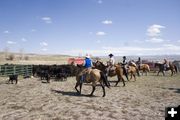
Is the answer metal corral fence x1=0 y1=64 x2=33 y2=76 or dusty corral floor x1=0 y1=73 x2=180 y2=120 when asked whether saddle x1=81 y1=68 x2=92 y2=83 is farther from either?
metal corral fence x1=0 y1=64 x2=33 y2=76

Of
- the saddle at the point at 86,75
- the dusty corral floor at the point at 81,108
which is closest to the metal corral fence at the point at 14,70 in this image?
the dusty corral floor at the point at 81,108

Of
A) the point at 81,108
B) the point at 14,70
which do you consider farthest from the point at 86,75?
the point at 14,70

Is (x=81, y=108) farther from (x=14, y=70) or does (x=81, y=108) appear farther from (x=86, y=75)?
(x=14, y=70)

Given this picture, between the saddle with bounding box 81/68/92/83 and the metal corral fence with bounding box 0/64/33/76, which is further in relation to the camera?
the metal corral fence with bounding box 0/64/33/76

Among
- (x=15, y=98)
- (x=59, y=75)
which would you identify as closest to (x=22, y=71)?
(x=59, y=75)

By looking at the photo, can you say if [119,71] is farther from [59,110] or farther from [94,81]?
[59,110]

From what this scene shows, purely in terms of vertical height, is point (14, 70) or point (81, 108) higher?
point (14, 70)

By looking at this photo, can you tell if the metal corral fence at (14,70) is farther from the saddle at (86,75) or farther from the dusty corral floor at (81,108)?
the saddle at (86,75)

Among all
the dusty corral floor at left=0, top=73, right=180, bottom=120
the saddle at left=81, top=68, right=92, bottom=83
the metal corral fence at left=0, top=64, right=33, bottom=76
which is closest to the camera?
the dusty corral floor at left=0, top=73, right=180, bottom=120

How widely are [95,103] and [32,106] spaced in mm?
2608

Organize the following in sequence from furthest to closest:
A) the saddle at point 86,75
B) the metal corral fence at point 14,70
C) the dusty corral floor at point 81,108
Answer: the metal corral fence at point 14,70 → the saddle at point 86,75 → the dusty corral floor at point 81,108

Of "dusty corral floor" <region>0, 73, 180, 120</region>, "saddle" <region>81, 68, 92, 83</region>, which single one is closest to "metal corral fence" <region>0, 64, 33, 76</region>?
"dusty corral floor" <region>0, 73, 180, 120</region>

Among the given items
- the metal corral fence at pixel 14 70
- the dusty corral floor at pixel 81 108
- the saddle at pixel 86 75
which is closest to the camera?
the dusty corral floor at pixel 81 108

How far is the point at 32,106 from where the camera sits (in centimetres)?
980
